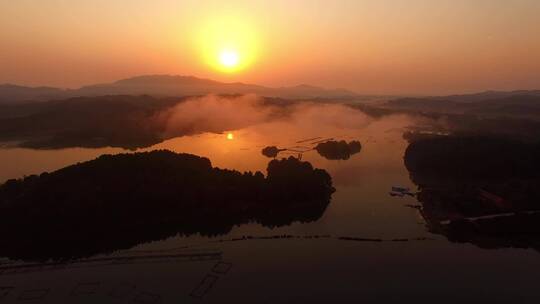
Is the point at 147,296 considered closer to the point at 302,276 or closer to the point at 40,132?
the point at 302,276

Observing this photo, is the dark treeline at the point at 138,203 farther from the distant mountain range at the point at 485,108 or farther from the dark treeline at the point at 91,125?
the distant mountain range at the point at 485,108

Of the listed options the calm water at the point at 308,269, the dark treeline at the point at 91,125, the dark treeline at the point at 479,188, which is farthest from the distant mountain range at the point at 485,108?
the calm water at the point at 308,269

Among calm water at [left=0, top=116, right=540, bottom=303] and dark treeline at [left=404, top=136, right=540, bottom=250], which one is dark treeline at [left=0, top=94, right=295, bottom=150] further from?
dark treeline at [left=404, top=136, right=540, bottom=250]

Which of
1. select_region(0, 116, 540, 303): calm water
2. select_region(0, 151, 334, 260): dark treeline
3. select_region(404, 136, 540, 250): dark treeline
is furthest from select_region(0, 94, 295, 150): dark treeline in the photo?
select_region(404, 136, 540, 250): dark treeline

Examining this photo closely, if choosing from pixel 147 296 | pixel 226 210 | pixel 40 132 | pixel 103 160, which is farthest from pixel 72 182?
pixel 40 132

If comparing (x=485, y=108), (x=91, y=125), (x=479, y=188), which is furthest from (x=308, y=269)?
(x=485, y=108)

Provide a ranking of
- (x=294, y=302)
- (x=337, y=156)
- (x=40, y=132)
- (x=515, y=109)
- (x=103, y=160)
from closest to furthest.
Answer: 1. (x=294, y=302)
2. (x=103, y=160)
3. (x=337, y=156)
4. (x=40, y=132)
5. (x=515, y=109)
